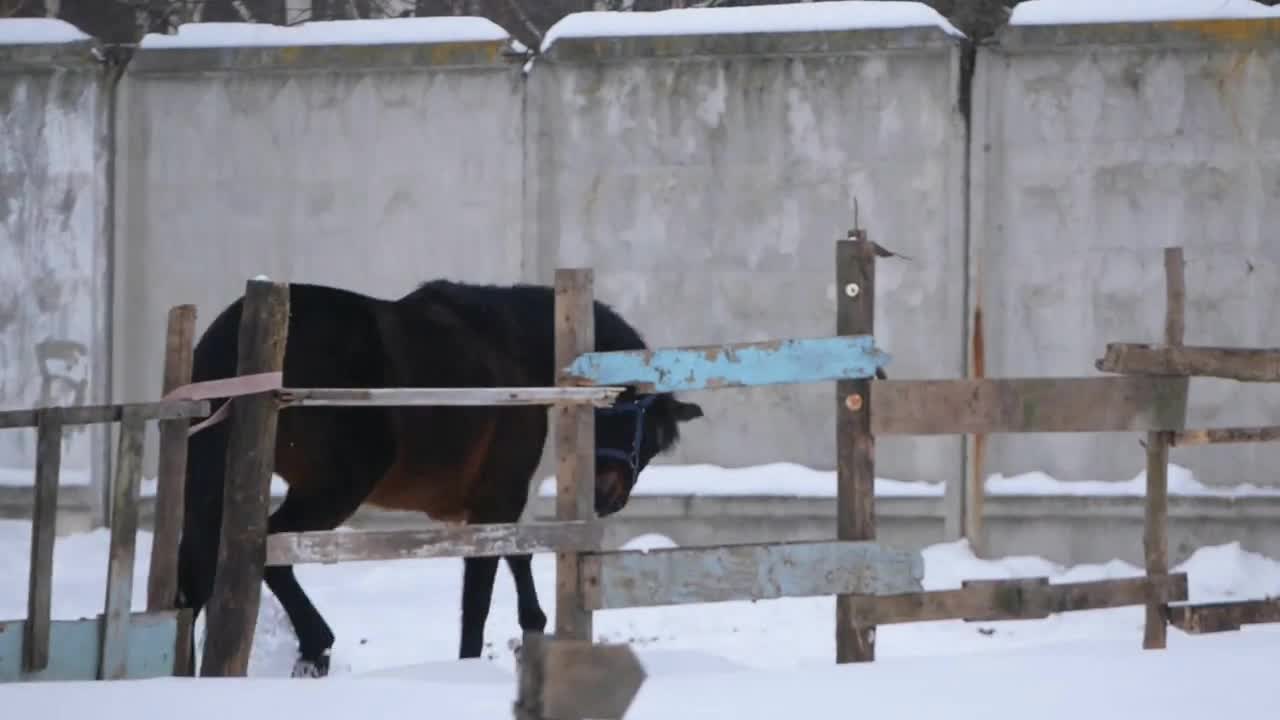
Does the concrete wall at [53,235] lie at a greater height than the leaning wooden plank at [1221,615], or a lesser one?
greater

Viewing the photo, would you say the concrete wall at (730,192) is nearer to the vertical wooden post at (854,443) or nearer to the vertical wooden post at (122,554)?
the vertical wooden post at (854,443)

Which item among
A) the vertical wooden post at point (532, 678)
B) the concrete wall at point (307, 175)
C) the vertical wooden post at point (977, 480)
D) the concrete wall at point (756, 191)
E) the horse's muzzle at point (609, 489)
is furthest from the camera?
the concrete wall at point (307, 175)

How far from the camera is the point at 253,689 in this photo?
443cm

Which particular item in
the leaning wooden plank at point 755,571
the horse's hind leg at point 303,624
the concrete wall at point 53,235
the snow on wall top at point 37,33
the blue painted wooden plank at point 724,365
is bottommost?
the horse's hind leg at point 303,624

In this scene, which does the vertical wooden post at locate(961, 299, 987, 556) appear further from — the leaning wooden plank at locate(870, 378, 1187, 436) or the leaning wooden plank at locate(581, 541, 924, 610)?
the leaning wooden plank at locate(581, 541, 924, 610)

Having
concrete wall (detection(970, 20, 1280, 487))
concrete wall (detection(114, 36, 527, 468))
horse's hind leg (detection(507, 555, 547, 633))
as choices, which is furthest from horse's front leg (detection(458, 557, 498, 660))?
concrete wall (detection(970, 20, 1280, 487))

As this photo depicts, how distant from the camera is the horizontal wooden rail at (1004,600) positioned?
543cm

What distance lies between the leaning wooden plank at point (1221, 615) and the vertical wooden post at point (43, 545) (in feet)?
12.7

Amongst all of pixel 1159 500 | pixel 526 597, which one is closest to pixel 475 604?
pixel 526 597

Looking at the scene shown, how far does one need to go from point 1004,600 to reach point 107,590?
2.89 meters

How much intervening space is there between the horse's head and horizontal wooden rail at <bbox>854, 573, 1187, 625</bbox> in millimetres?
1851

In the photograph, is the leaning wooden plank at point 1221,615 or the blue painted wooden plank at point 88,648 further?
the leaning wooden plank at point 1221,615

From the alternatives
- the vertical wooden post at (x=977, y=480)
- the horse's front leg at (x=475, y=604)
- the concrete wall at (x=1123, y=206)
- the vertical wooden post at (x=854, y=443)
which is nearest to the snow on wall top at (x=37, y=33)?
the horse's front leg at (x=475, y=604)

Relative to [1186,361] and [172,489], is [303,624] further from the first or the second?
[1186,361]
